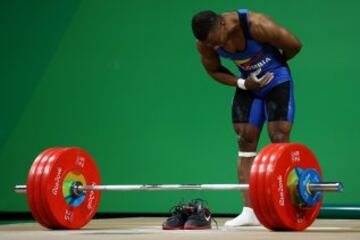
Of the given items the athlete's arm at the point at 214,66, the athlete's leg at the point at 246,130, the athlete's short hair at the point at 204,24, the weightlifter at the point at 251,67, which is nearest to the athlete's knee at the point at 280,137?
the weightlifter at the point at 251,67

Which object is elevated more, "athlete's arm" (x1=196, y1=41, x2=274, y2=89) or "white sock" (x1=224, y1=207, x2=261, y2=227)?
"athlete's arm" (x1=196, y1=41, x2=274, y2=89)

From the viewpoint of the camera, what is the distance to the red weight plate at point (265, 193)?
3625 millimetres

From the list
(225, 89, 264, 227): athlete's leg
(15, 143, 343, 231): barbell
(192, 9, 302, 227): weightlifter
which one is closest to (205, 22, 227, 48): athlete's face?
(192, 9, 302, 227): weightlifter

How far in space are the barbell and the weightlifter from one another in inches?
26.3

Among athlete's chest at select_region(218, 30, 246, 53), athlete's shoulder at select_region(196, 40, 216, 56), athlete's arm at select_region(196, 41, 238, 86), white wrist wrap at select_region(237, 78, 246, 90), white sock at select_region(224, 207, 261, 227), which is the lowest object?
white sock at select_region(224, 207, 261, 227)

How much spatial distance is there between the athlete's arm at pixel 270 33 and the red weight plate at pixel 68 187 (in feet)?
4.19

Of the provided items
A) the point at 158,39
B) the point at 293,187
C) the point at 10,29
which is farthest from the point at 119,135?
the point at 293,187

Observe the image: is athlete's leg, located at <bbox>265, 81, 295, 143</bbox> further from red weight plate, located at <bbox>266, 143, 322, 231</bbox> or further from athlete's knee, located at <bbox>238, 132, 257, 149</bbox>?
red weight plate, located at <bbox>266, 143, 322, 231</bbox>

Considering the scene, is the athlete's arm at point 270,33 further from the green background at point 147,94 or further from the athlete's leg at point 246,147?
the green background at point 147,94

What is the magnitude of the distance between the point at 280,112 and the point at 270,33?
49 centimetres

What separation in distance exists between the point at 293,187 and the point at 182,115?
123 inches

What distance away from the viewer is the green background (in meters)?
6.28

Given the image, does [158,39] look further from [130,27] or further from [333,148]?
[333,148]

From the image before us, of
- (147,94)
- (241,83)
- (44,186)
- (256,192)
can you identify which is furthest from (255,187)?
(147,94)
